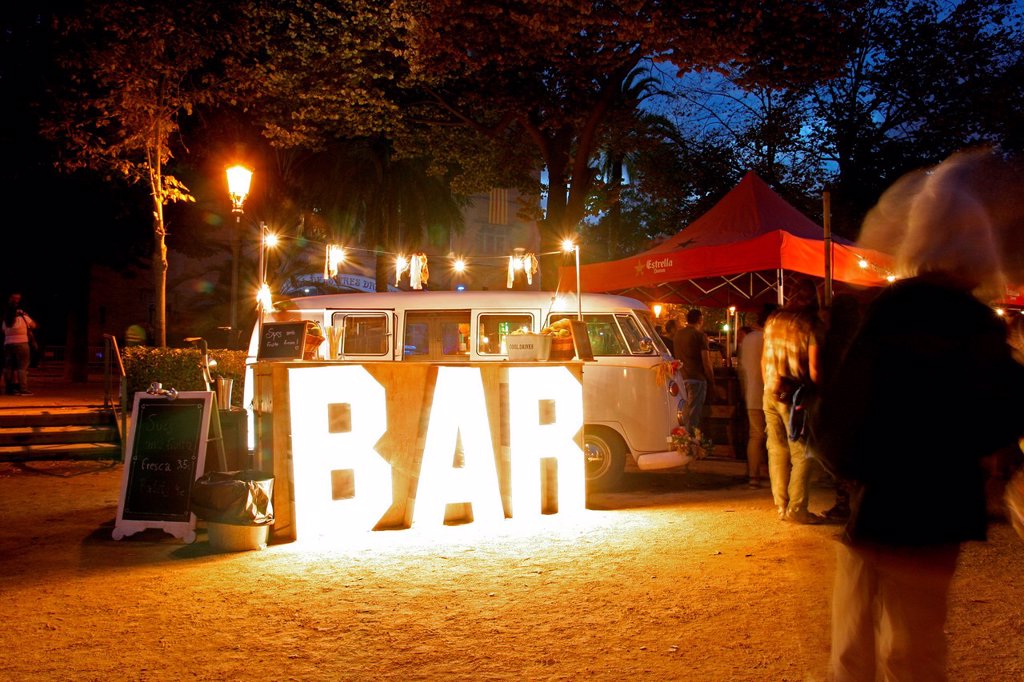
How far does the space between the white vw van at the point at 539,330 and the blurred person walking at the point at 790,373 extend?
1.95 meters

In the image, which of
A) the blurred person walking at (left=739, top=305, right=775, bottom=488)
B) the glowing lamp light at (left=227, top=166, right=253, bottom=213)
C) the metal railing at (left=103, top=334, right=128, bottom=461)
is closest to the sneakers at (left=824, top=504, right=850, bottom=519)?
the blurred person walking at (left=739, top=305, right=775, bottom=488)

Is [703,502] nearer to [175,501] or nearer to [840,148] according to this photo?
[175,501]

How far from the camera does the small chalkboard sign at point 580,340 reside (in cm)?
863

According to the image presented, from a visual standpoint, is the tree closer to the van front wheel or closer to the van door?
the van door

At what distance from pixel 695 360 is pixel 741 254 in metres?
1.55

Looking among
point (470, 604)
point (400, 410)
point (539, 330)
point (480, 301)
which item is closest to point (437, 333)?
point (480, 301)

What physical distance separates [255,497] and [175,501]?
3.13 feet

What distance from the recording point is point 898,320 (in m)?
2.48

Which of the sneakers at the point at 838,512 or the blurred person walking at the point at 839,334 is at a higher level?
the blurred person walking at the point at 839,334

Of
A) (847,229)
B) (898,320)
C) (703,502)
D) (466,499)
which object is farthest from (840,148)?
(898,320)

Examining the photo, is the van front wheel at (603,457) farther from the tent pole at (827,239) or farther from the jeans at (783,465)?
the tent pole at (827,239)

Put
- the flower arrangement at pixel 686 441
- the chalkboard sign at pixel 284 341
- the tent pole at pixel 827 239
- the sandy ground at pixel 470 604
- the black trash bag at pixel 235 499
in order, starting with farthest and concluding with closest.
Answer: the flower arrangement at pixel 686 441 < the tent pole at pixel 827 239 < the chalkboard sign at pixel 284 341 < the black trash bag at pixel 235 499 < the sandy ground at pixel 470 604

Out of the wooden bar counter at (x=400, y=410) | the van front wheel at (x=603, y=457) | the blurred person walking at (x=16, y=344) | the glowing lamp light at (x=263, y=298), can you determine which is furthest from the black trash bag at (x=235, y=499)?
the blurred person walking at (x=16, y=344)

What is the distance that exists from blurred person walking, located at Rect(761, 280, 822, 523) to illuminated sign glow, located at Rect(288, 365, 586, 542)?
175 centimetres
